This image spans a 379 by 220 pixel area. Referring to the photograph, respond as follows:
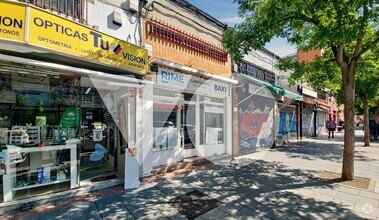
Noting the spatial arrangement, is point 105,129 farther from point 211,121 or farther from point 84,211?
point 211,121

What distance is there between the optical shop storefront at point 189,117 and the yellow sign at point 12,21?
3.23m

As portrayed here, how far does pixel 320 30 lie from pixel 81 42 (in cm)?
529

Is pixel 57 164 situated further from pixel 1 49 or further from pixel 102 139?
pixel 1 49

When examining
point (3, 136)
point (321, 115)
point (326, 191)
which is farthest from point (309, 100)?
point (3, 136)

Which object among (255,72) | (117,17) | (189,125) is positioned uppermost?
(117,17)

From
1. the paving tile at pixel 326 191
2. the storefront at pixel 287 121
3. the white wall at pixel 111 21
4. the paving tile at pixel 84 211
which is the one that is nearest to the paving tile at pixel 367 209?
the paving tile at pixel 326 191

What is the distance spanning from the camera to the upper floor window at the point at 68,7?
4523mm

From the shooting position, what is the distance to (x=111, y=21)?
17.8ft

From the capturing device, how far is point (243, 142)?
1002 cm

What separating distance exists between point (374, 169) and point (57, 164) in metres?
9.55

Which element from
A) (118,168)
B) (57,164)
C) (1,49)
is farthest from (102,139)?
(1,49)

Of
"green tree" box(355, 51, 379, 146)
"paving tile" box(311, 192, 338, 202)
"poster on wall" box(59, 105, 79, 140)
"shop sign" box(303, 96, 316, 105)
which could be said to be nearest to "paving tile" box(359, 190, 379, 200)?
"paving tile" box(311, 192, 338, 202)

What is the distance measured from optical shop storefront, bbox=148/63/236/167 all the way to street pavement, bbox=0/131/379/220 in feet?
3.98

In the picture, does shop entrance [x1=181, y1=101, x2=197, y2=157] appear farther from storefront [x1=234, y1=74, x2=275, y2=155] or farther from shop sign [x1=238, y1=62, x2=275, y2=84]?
shop sign [x1=238, y1=62, x2=275, y2=84]
